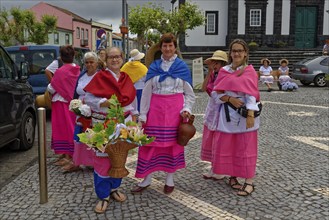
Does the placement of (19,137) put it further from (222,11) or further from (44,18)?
(44,18)

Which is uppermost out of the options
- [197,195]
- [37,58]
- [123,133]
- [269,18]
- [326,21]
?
[269,18]

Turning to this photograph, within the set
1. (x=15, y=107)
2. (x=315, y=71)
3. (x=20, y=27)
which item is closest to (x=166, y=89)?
(x=15, y=107)

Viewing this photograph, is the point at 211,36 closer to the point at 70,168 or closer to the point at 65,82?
the point at 65,82

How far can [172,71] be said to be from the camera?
14.6 ft

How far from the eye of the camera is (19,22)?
3691 cm

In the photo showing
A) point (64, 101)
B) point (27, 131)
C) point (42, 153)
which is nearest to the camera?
point (42, 153)

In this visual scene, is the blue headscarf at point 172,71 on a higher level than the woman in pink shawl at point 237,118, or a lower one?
higher

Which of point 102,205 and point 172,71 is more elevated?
point 172,71

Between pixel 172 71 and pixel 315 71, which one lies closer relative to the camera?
pixel 172 71

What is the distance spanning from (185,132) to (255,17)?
96.9 feet

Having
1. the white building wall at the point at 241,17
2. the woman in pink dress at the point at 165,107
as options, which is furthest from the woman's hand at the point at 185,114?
the white building wall at the point at 241,17

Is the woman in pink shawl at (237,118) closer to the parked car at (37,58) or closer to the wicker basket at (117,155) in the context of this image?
the wicker basket at (117,155)

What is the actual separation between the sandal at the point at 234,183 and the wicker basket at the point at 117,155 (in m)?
1.61

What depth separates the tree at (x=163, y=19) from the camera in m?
28.8
